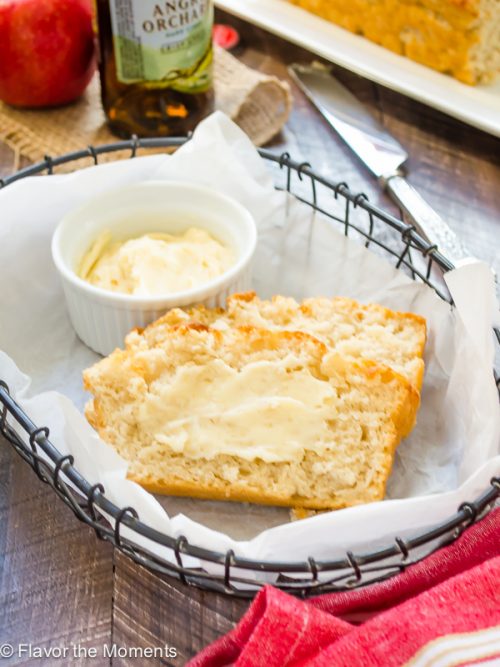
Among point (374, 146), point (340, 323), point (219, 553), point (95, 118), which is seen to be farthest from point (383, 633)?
point (95, 118)

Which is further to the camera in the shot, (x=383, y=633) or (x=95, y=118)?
(x=95, y=118)

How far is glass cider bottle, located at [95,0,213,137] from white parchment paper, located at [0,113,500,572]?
0.26 meters

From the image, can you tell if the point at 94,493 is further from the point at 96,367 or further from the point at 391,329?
the point at 391,329

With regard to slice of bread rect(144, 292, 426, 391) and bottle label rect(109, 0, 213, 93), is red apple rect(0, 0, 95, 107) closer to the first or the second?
bottle label rect(109, 0, 213, 93)

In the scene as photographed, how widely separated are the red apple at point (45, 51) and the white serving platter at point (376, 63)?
448 mm

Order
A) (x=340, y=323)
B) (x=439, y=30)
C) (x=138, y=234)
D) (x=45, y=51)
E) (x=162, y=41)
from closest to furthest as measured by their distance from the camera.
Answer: (x=340, y=323)
(x=138, y=234)
(x=162, y=41)
(x=45, y=51)
(x=439, y=30)

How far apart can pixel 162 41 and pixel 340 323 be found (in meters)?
0.67

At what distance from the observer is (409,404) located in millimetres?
971

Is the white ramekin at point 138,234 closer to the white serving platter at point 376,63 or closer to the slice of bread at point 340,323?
the slice of bread at point 340,323

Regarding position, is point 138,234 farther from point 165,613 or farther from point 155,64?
point 165,613

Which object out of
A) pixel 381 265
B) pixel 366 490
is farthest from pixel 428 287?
pixel 366 490

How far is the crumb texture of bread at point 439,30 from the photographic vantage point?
1.65 meters

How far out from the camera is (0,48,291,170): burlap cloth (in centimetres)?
163

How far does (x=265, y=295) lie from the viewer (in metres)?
1.30
